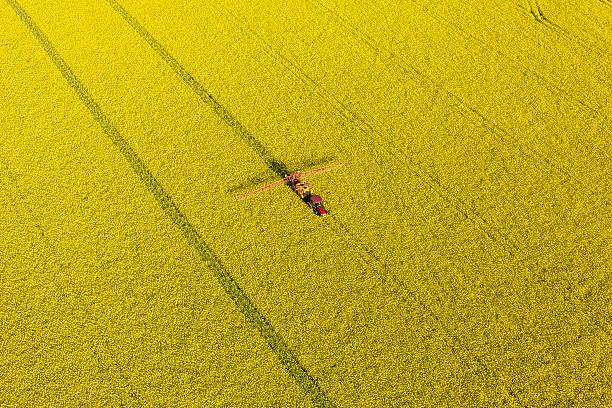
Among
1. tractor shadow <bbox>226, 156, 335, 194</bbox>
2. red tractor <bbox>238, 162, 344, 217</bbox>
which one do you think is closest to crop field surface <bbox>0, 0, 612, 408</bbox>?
tractor shadow <bbox>226, 156, 335, 194</bbox>

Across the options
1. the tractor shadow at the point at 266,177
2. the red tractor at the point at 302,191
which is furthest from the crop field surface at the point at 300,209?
the red tractor at the point at 302,191

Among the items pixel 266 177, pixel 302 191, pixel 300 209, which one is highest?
pixel 302 191

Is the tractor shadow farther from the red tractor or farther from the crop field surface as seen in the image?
the red tractor

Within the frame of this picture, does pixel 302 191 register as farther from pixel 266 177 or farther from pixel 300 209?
pixel 266 177

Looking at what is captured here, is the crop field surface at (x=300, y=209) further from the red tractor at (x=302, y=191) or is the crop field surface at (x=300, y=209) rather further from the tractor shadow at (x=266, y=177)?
the red tractor at (x=302, y=191)

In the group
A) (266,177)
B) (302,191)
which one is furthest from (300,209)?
(266,177)

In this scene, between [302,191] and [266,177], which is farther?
[266,177]

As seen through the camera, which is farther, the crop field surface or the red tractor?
the red tractor

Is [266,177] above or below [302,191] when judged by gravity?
below

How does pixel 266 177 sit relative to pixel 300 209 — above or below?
below
